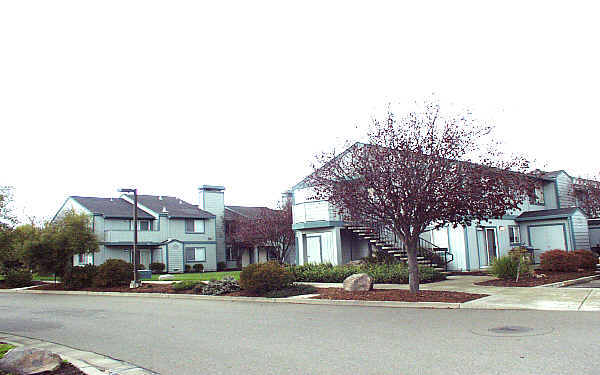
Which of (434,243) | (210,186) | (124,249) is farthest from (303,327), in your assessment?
(210,186)

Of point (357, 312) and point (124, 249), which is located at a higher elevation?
point (124, 249)

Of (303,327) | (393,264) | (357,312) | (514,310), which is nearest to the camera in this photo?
(303,327)

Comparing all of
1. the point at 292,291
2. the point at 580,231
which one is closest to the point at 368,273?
the point at 292,291

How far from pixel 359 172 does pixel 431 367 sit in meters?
8.18

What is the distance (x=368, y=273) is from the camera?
2044 centimetres

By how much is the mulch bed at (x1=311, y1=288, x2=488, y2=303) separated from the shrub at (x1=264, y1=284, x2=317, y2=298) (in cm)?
94

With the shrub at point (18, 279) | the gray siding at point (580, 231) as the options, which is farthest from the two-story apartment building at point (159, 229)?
the gray siding at point (580, 231)

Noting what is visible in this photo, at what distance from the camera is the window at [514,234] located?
2705 centimetres

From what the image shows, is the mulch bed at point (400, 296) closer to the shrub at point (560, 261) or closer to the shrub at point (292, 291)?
the shrub at point (292, 291)

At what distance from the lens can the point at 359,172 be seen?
14594 mm

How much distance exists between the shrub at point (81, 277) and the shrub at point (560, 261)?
20.2m

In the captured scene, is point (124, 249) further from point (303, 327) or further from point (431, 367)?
point (431, 367)

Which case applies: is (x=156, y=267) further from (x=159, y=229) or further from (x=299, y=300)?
(x=299, y=300)

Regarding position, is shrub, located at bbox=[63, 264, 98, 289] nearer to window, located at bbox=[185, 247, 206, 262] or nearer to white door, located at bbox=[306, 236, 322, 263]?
white door, located at bbox=[306, 236, 322, 263]
